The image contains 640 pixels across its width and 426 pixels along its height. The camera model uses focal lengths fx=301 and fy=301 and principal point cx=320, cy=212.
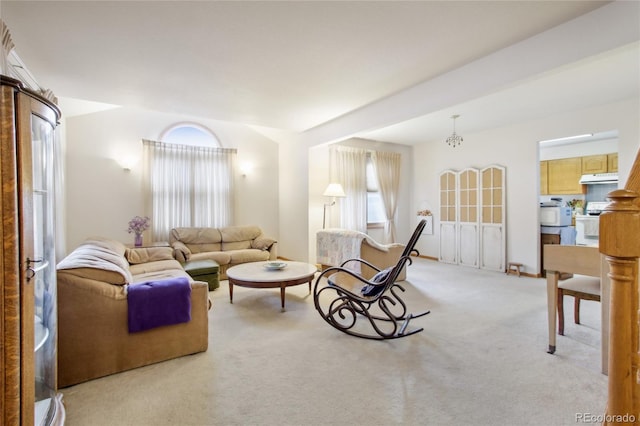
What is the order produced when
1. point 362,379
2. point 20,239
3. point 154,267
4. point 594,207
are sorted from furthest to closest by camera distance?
point 594,207 → point 154,267 → point 362,379 → point 20,239

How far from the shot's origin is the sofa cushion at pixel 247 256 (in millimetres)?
4923

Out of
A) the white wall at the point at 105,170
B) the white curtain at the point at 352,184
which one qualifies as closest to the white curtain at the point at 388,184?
the white curtain at the point at 352,184

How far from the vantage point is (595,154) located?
5.95m

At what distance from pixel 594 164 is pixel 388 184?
394 cm

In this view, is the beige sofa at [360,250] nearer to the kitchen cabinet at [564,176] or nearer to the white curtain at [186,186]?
the white curtain at [186,186]

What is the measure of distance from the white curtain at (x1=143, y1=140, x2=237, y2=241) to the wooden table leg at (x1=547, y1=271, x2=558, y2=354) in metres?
5.02

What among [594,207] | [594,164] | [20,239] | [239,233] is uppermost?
[594,164]

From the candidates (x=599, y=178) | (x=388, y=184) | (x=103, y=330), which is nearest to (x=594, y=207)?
(x=599, y=178)

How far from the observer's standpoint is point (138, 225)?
4.74 m

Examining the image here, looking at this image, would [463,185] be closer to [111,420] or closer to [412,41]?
[412,41]

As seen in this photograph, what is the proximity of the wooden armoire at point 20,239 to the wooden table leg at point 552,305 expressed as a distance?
3.26 m

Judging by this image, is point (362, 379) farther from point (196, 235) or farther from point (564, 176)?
point (564, 176)

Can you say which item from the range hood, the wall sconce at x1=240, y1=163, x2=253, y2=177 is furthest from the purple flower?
the range hood

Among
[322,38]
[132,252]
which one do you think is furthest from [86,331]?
[322,38]
